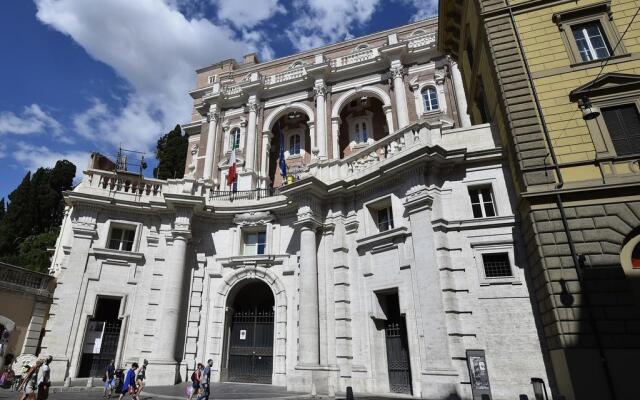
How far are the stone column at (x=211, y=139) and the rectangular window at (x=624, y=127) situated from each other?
3008 cm

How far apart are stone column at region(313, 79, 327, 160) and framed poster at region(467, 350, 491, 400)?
71.7 feet

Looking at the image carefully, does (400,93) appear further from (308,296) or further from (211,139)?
(308,296)

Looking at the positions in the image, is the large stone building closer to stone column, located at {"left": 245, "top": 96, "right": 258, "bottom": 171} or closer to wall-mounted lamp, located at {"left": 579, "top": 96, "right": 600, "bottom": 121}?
wall-mounted lamp, located at {"left": 579, "top": 96, "right": 600, "bottom": 121}

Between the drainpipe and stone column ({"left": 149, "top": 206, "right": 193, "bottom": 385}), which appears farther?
stone column ({"left": 149, "top": 206, "right": 193, "bottom": 385})

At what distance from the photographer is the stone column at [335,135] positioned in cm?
3341

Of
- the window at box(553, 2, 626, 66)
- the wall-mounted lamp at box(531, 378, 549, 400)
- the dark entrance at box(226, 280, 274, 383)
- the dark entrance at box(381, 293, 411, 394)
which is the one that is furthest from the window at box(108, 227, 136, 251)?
the window at box(553, 2, 626, 66)

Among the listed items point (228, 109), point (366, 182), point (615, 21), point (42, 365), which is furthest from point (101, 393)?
point (228, 109)

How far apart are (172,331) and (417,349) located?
11535 mm

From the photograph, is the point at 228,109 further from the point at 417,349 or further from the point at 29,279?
the point at 417,349

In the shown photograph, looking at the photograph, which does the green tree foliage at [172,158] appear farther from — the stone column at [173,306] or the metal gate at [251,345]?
the metal gate at [251,345]

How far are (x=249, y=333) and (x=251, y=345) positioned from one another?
2.05ft

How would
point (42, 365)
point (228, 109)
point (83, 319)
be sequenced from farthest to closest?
point (228, 109) → point (83, 319) → point (42, 365)

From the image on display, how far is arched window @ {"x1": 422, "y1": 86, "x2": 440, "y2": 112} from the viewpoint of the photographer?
107 feet

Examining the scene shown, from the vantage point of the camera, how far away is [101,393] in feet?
53.7
